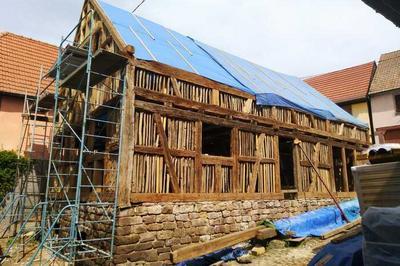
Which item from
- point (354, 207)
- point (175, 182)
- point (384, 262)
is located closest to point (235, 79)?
point (175, 182)

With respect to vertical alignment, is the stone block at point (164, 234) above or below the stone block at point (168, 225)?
below

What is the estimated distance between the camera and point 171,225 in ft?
27.5

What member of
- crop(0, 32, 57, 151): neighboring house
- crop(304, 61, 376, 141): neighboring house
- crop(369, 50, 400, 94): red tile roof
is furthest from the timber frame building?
crop(369, 50, 400, 94): red tile roof

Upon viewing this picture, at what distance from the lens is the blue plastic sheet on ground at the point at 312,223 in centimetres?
985

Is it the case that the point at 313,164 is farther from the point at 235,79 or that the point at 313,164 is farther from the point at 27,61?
the point at 27,61

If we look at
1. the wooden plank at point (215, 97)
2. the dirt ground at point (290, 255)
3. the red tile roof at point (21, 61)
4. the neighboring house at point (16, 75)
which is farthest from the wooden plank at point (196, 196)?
the red tile roof at point (21, 61)

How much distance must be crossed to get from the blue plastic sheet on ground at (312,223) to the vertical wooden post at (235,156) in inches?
64.1

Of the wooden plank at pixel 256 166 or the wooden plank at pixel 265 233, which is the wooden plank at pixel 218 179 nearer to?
the wooden plank at pixel 256 166

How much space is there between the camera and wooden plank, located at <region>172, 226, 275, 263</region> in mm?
7691

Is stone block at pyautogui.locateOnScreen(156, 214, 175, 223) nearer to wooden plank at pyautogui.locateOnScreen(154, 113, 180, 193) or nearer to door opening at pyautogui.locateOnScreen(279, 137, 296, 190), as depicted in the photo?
wooden plank at pyautogui.locateOnScreen(154, 113, 180, 193)

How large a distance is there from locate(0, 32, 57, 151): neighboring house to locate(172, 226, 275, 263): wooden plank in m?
10.5

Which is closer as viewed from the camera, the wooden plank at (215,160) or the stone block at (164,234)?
the stone block at (164,234)

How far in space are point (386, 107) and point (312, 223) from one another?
1496 centimetres

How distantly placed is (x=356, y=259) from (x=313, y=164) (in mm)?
9069
